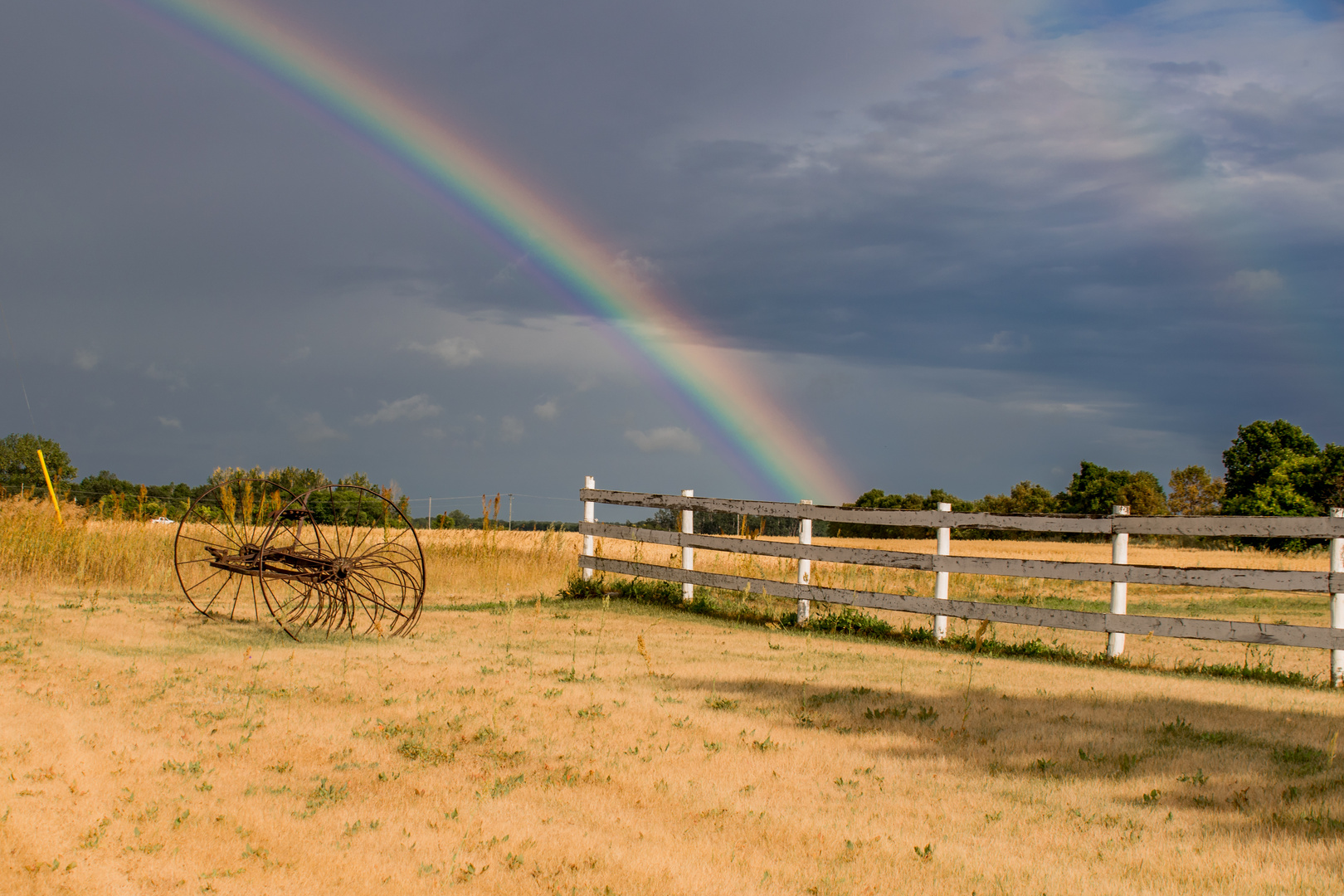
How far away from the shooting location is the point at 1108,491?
5688 centimetres

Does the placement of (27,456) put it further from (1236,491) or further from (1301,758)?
(1236,491)

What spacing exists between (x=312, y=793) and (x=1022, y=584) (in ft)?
60.0

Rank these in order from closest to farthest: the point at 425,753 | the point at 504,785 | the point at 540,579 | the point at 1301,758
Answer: the point at 504,785 < the point at 425,753 < the point at 1301,758 < the point at 540,579

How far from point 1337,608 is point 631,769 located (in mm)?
7445

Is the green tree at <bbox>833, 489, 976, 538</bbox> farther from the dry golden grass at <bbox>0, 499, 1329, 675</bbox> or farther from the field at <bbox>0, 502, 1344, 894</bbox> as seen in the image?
the field at <bbox>0, 502, 1344, 894</bbox>

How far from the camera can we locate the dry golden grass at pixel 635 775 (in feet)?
13.4

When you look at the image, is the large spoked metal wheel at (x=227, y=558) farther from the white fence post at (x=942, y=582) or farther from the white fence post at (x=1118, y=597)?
the white fence post at (x=1118, y=597)

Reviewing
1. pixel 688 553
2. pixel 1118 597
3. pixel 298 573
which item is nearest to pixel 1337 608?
pixel 1118 597

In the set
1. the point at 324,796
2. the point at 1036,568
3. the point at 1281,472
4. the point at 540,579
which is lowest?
the point at 324,796

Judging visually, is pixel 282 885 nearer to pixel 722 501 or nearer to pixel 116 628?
pixel 116 628

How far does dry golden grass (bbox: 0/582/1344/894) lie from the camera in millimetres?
4098

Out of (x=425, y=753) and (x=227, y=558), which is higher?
(x=227, y=558)

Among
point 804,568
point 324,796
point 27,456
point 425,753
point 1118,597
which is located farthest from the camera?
point 27,456

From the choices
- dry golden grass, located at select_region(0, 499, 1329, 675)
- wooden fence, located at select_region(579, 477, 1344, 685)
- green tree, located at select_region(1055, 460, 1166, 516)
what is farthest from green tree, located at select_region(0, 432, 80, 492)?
green tree, located at select_region(1055, 460, 1166, 516)
